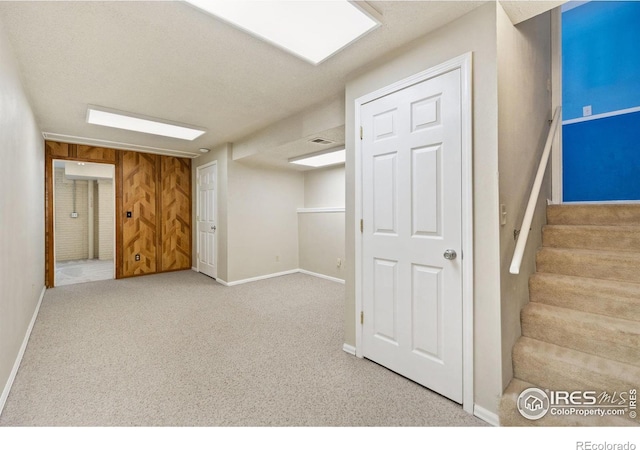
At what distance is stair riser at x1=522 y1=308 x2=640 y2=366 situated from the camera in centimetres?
157

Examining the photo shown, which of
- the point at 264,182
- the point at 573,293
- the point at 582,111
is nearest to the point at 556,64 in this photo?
the point at 582,111

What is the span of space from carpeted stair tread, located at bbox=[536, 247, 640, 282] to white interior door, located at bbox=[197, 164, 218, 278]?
4.52 metres

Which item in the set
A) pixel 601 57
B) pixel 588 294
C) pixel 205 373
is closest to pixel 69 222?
pixel 205 373

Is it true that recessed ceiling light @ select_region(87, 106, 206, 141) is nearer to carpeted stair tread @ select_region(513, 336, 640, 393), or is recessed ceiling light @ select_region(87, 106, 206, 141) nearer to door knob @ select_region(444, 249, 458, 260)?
door knob @ select_region(444, 249, 458, 260)

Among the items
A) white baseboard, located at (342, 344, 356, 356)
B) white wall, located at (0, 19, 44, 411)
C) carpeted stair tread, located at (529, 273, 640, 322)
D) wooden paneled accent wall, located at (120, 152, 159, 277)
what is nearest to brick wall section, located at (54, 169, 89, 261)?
wooden paneled accent wall, located at (120, 152, 159, 277)

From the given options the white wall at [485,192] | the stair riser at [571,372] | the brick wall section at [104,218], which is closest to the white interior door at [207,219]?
the brick wall section at [104,218]

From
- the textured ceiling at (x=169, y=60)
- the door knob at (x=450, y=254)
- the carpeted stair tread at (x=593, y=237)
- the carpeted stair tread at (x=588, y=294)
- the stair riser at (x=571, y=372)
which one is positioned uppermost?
the textured ceiling at (x=169, y=60)

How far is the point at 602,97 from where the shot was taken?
10.2 ft

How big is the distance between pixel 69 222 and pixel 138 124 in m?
5.64

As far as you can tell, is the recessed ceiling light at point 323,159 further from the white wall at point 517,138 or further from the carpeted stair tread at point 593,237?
the carpeted stair tread at point 593,237

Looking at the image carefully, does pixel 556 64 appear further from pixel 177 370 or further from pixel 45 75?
pixel 45 75

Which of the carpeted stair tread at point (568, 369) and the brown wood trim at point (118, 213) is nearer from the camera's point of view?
the carpeted stair tread at point (568, 369)

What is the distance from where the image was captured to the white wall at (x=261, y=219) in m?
4.70

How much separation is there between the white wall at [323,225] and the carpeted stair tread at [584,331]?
9.90 feet
